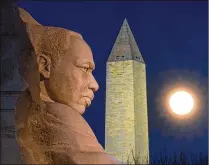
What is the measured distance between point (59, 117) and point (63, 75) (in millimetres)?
185

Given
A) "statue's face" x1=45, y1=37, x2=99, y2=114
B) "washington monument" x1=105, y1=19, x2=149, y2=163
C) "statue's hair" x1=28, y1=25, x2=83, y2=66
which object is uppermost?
"washington monument" x1=105, y1=19, x2=149, y2=163

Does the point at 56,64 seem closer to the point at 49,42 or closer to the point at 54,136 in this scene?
the point at 49,42

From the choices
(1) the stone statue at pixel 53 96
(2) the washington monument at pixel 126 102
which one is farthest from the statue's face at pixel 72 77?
(2) the washington monument at pixel 126 102

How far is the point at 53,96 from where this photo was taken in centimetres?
186

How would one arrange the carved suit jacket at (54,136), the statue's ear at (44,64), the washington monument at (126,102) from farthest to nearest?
the washington monument at (126,102) → the statue's ear at (44,64) → the carved suit jacket at (54,136)

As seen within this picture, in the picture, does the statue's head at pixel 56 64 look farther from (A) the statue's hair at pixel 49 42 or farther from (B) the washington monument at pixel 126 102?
(B) the washington monument at pixel 126 102

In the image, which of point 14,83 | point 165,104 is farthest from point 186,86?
point 14,83

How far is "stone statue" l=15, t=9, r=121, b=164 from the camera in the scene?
1.76 meters

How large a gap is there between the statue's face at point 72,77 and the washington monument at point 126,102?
1167 cm

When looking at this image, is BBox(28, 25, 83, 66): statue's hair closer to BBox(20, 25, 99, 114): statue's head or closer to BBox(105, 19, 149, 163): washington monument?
BBox(20, 25, 99, 114): statue's head

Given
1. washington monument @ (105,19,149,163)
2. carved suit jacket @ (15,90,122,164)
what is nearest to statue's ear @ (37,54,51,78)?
carved suit jacket @ (15,90,122,164)

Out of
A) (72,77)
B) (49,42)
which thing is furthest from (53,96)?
(49,42)

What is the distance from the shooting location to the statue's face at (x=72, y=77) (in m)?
1.84

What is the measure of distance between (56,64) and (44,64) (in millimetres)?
50
